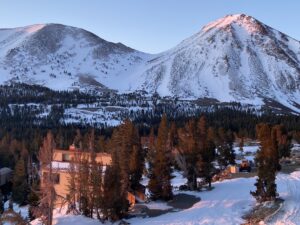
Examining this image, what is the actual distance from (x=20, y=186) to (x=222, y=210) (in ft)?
179

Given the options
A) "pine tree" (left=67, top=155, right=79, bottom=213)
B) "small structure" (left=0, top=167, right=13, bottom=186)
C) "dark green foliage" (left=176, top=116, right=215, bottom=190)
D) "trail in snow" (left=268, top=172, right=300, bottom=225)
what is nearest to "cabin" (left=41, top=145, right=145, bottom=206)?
"pine tree" (left=67, top=155, right=79, bottom=213)

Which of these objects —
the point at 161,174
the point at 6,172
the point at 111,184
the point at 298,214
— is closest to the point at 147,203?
the point at 161,174

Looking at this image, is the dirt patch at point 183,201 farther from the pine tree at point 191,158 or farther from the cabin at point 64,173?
the cabin at point 64,173

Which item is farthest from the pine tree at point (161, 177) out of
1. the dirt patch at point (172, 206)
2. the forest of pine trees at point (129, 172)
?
the dirt patch at point (172, 206)

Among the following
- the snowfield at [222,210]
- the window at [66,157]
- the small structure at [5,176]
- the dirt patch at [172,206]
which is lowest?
the small structure at [5,176]

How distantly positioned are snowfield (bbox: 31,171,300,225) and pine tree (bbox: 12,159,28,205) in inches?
1677

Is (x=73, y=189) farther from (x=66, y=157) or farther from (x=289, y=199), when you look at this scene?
(x=66, y=157)

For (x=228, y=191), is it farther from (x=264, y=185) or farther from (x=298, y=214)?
(x=298, y=214)

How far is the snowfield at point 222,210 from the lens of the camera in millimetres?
40750

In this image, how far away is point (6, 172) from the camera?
345 ft

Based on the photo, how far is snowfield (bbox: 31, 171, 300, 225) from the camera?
4075 cm

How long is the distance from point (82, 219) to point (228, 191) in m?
18.5

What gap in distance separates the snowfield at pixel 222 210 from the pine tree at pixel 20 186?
42.6m

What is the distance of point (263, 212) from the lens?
41.9m
